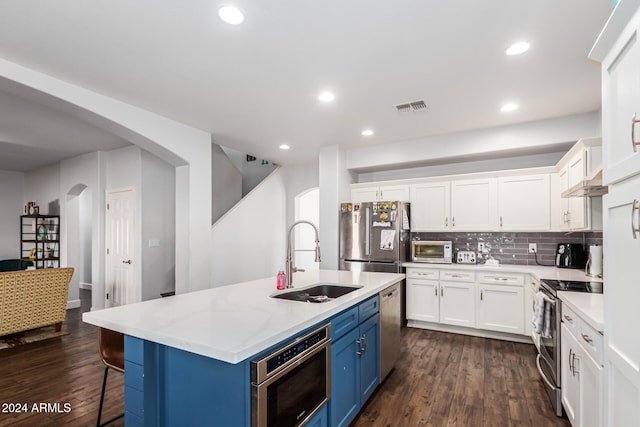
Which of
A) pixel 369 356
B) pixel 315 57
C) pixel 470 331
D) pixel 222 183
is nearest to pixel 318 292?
pixel 369 356

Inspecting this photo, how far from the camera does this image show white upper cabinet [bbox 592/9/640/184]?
1.12 metres

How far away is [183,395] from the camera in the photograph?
1.46 metres

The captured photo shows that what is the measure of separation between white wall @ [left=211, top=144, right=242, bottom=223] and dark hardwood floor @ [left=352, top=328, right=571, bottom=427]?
390cm

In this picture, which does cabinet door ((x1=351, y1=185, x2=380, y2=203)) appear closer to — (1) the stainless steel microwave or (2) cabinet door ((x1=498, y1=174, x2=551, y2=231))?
(1) the stainless steel microwave

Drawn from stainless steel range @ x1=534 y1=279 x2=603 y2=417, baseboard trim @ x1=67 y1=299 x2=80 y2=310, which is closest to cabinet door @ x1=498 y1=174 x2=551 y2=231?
stainless steel range @ x1=534 y1=279 x2=603 y2=417

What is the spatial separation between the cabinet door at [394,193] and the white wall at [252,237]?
2183 mm

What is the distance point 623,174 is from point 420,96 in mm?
2305

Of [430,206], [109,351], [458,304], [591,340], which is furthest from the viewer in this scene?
[430,206]

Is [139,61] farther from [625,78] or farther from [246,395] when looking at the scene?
[625,78]

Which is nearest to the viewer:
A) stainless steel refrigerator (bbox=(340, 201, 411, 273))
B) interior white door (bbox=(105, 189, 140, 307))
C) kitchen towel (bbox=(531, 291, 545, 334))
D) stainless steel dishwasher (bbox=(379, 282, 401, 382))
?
kitchen towel (bbox=(531, 291, 545, 334))

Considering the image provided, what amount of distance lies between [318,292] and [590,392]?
5.84 ft

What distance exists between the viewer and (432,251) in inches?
185

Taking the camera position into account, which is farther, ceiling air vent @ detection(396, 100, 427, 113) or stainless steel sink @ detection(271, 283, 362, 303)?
ceiling air vent @ detection(396, 100, 427, 113)

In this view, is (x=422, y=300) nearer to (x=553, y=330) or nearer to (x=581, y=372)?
(x=553, y=330)
